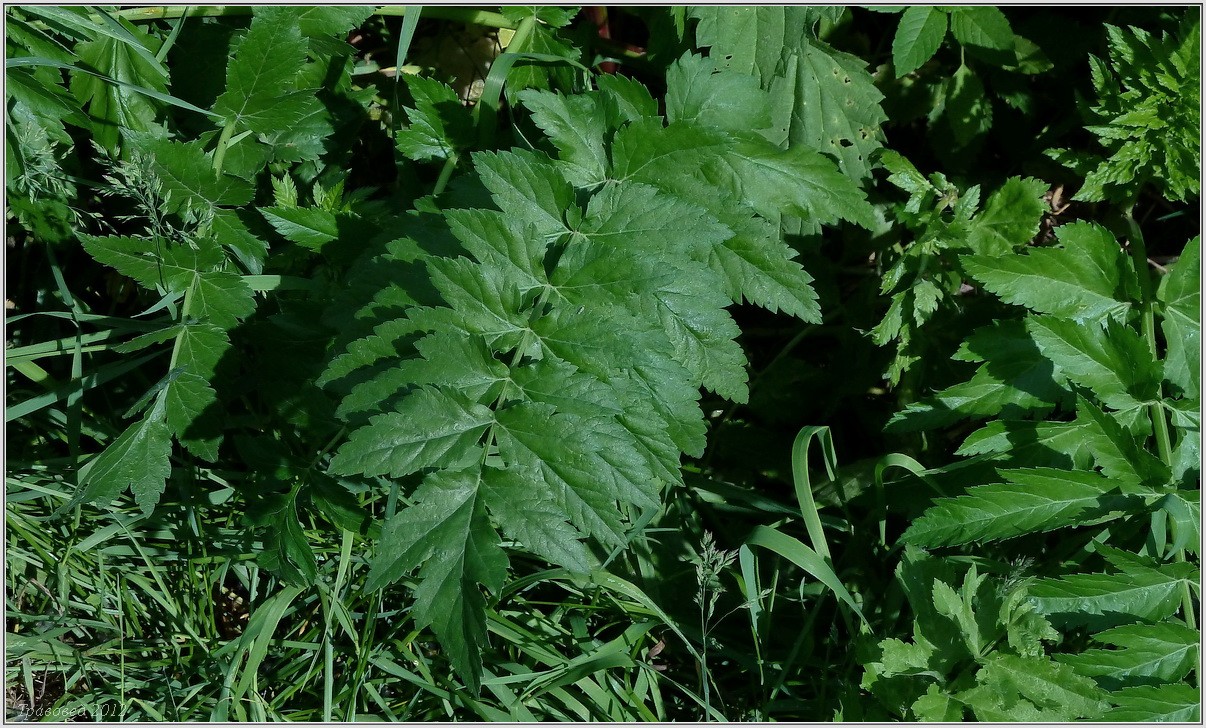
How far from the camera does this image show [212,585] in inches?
102

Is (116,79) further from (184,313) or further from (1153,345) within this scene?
(1153,345)

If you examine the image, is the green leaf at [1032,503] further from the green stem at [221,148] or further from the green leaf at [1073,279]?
the green stem at [221,148]

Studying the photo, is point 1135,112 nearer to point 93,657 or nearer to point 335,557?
point 335,557

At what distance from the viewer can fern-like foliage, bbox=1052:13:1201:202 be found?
7.92ft

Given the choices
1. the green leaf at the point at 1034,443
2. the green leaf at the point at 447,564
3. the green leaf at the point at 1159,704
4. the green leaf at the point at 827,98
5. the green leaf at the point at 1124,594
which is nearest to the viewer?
the green leaf at the point at 447,564

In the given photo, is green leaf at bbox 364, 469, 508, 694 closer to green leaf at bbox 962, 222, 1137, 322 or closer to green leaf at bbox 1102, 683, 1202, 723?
green leaf at bbox 1102, 683, 1202, 723

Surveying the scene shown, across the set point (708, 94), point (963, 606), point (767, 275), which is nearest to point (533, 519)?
point (767, 275)

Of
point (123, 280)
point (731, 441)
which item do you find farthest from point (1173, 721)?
point (123, 280)

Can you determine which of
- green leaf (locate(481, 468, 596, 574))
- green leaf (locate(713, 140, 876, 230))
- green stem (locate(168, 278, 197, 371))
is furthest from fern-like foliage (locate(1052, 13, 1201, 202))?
green stem (locate(168, 278, 197, 371))

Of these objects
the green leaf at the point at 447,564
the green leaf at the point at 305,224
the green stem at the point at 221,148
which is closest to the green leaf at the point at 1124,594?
the green leaf at the point at 447,564

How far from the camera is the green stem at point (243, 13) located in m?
2.53

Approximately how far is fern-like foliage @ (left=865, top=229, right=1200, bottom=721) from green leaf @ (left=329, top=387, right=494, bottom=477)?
3.70ft

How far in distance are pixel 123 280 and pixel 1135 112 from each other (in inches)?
123

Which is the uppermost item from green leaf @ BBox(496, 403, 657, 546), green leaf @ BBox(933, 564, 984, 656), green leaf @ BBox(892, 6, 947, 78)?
green leaf @ BBox(892, 6, 947, 78)
